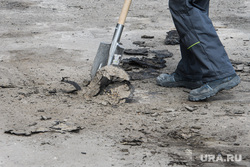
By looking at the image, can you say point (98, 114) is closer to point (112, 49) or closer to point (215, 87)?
point (112, 49)

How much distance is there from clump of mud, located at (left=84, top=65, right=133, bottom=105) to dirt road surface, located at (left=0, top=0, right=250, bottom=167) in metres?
0.07

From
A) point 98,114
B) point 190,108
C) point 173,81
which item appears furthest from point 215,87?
point 98,114

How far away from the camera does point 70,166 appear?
249 cm

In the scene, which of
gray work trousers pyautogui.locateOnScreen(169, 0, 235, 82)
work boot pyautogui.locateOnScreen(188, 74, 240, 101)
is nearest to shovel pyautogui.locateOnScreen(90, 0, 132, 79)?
gray work trousers pyautogui.locateOnScreen(169, 0, 235, 82)

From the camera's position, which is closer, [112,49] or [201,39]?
[201,39]

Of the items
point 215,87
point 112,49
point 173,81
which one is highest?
point 112,49

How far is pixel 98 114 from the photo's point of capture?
11.0 feet

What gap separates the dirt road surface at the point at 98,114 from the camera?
2619 mm

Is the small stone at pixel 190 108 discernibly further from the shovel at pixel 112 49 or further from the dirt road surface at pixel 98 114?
the shovel at pixel 112 49

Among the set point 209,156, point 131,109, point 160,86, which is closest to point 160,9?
point 160,86

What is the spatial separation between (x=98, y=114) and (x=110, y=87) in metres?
0.45

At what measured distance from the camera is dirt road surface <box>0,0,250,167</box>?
2619 mm

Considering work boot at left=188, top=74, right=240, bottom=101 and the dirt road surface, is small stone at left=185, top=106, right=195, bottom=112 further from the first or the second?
work boot at left=188, top=74, right=240, bottom=101

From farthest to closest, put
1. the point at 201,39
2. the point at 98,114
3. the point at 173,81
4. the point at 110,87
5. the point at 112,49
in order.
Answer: the point at 173,81
the point at 112,49
the point at 110,87
the point at 201,39
the point at 98,114
